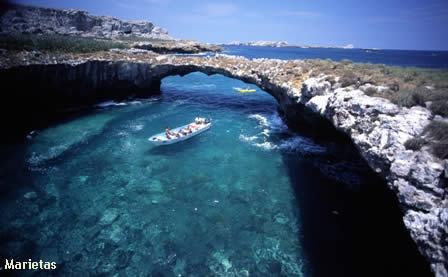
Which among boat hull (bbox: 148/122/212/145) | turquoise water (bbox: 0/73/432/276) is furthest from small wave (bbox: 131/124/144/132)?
boat hull (bbox: 148/122/212/145)

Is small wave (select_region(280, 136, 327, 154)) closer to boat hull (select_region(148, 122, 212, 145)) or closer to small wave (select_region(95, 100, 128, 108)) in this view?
boat hull (select_region(148, 122, 212, 145))

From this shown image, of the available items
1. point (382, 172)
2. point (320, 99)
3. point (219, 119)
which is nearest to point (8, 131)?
point (219, 119)

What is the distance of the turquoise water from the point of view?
11305 millimetres

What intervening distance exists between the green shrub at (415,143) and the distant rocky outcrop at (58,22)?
105260mm

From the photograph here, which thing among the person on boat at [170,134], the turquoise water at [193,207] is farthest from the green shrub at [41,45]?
the person on boat at [170,134]

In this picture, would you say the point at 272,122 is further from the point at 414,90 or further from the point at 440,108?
the point at 440,108

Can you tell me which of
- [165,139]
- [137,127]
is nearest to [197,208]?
[165,139]

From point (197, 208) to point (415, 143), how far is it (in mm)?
12673

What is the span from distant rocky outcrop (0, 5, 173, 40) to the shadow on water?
10238 centimetres

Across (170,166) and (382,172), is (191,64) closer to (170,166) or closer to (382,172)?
(170,166)

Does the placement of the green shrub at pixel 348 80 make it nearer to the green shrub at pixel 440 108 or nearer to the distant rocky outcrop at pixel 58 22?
the green shrub at pixel 440 108

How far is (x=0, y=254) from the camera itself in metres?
11.3

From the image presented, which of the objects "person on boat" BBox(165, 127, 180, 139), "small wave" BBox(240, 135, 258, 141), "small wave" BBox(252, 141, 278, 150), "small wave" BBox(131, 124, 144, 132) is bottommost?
"small wave" BBox(252, 141, 278, 150)

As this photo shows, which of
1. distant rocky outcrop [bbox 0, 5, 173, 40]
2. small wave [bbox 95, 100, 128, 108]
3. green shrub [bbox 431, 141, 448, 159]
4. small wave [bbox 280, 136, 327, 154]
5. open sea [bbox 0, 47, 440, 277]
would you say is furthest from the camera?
distant rocky outcrop [bbox 0, 5, 173, 40]
